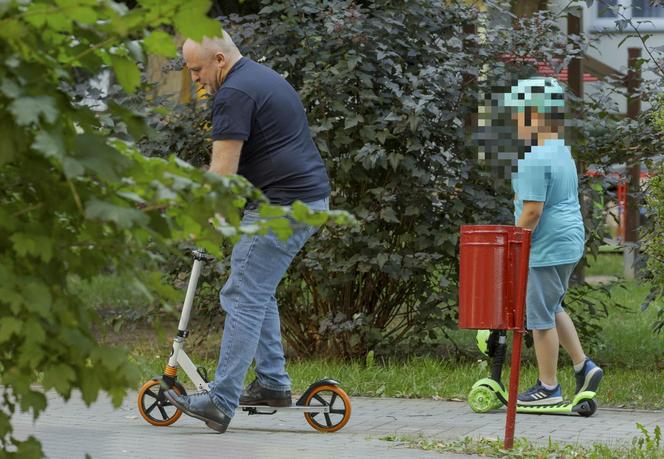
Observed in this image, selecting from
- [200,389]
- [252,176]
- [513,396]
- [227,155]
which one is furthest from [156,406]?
[513,396]

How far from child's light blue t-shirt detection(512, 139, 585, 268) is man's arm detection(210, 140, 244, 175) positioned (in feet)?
5.30

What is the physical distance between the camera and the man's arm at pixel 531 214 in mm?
6492

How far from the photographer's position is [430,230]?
827cm

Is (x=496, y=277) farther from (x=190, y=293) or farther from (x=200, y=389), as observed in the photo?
(x=200, y=389)

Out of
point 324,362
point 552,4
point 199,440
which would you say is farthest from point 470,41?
point 199,440

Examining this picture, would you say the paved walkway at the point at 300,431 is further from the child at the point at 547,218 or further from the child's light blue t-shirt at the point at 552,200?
the child's light blue t-shirt at the point at 552,200

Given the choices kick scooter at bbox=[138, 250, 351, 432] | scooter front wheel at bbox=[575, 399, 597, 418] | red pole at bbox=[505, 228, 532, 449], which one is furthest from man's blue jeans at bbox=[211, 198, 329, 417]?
scooter front wheel at bbox=[575, 399, 597, 418]

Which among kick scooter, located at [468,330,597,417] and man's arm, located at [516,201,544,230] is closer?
man's arm, located at [516,201,544,230]

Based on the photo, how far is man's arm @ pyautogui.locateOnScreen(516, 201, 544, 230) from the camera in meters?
6.49

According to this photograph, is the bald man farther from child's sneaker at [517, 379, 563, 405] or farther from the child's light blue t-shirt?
child's sneaker at [517, 379, 563, 405]

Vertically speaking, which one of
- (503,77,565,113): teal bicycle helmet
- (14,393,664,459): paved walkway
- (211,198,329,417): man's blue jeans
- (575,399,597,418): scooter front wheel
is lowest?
(14,393,664,459): paved walkway

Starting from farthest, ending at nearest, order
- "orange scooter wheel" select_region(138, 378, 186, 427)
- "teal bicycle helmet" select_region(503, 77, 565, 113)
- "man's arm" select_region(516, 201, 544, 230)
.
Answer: "teal bicycle helmet" select_region(503, 77, 565, 113) < "man's arm" select_region(516, 201, 544, 230) < "orange scooter wheel" select_region(138, 378, 186, 427)

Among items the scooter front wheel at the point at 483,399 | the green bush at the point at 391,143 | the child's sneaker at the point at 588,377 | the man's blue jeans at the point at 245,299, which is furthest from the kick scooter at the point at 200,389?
the green bush at the point at 391,143

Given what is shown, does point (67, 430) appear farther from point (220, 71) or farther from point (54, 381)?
point (54, 381)
